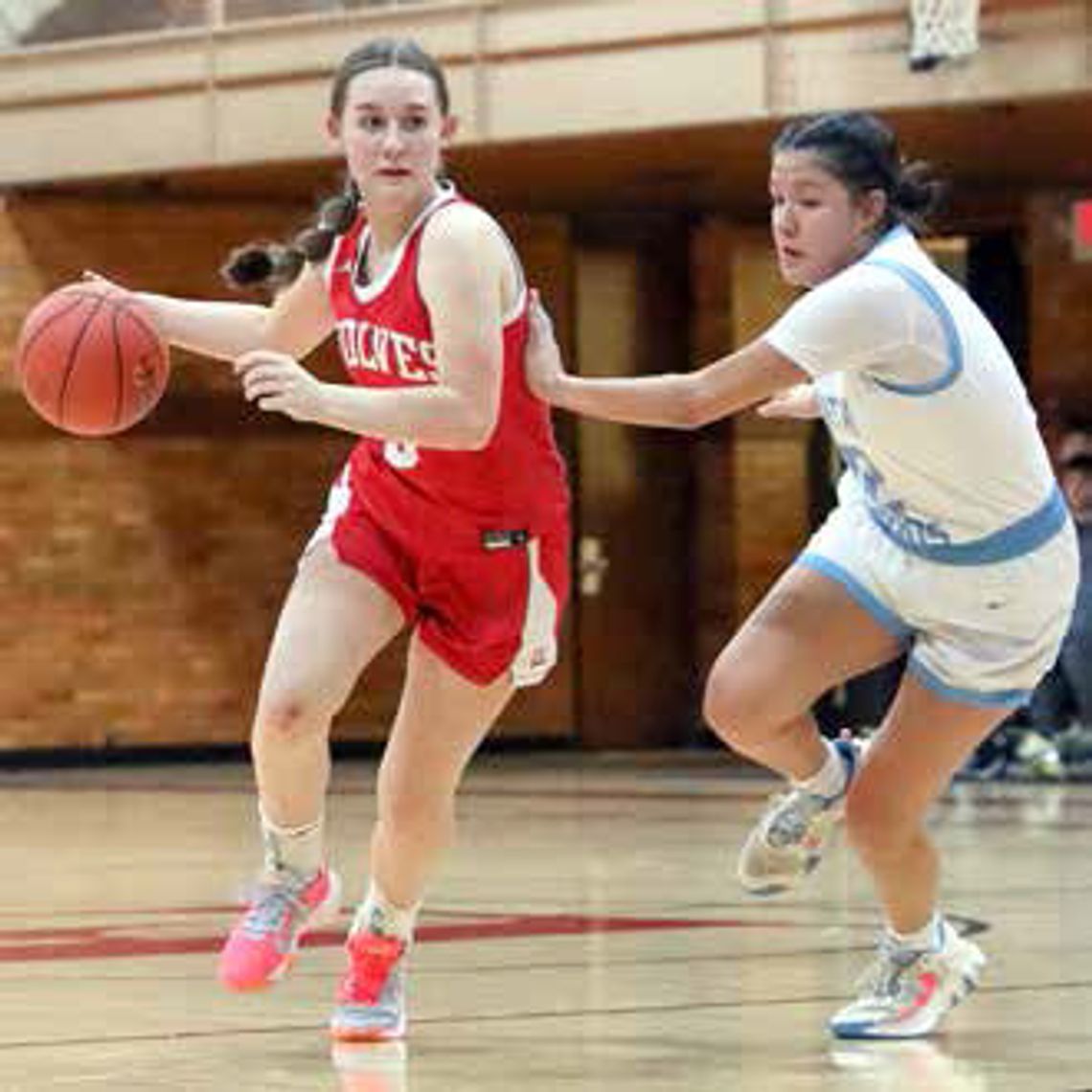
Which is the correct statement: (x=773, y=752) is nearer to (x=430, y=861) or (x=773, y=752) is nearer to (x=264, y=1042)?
(x=430, y=861)

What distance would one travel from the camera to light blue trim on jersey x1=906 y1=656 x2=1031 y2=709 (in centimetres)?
693

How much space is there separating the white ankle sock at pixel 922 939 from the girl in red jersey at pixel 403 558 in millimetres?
940

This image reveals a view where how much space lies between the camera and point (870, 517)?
6.99 metres

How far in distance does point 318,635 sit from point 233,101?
12506 millimetres

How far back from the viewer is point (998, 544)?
685cm

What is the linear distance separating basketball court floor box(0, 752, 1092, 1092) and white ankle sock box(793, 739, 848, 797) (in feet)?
1.63

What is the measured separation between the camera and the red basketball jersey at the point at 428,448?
22.6 ft

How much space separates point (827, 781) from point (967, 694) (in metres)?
0.41

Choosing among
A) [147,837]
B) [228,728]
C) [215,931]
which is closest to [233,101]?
[228,728]

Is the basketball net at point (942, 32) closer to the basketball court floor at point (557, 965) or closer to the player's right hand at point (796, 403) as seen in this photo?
the basketball court floor at point (557, 965)

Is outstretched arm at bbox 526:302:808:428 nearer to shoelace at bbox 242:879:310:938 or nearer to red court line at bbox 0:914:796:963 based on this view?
shoelace at bbox 242:879:310:938

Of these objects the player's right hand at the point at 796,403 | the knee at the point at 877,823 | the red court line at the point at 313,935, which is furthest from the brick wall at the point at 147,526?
the knee at the point at 877,823

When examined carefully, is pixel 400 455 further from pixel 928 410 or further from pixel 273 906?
pixel 928 410

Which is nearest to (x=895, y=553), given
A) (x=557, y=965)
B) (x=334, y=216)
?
(x=334, y=216)
